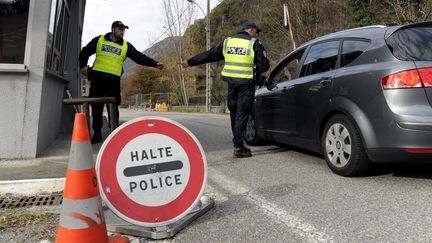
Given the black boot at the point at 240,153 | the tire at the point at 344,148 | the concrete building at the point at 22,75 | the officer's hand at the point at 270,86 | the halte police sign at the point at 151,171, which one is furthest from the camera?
the officer's hand at the point at 270,86

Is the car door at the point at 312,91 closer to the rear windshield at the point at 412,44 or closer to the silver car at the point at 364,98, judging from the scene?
the silver car at the point at 364,98

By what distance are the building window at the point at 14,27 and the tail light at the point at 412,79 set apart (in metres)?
4.51

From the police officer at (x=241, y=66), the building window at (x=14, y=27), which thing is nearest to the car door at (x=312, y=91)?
the police officer at (x=241, y=66)

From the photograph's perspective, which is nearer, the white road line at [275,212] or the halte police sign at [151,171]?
the halte police sign at [151,171]

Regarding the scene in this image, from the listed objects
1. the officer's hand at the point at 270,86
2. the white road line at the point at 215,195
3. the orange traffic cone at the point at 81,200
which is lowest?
the white road line at the point at 215,195

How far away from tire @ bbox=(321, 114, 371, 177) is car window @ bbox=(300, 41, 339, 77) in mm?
747

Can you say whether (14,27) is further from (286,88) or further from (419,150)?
(419,150)

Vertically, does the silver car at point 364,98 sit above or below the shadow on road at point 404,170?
above

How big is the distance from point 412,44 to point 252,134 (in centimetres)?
336

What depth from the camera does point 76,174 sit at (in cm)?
278

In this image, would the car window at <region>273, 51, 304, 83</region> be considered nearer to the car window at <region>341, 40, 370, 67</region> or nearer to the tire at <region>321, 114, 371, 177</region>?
the car window at <region>341, 40, 370, 67</region>

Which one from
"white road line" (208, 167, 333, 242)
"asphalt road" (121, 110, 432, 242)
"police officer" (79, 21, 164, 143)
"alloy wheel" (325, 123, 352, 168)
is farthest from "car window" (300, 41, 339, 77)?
"police officer" (79, 21, 164, 143)

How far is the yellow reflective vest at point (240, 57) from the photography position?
19.4 feet

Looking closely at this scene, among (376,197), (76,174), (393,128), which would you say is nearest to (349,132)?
(393,128)
